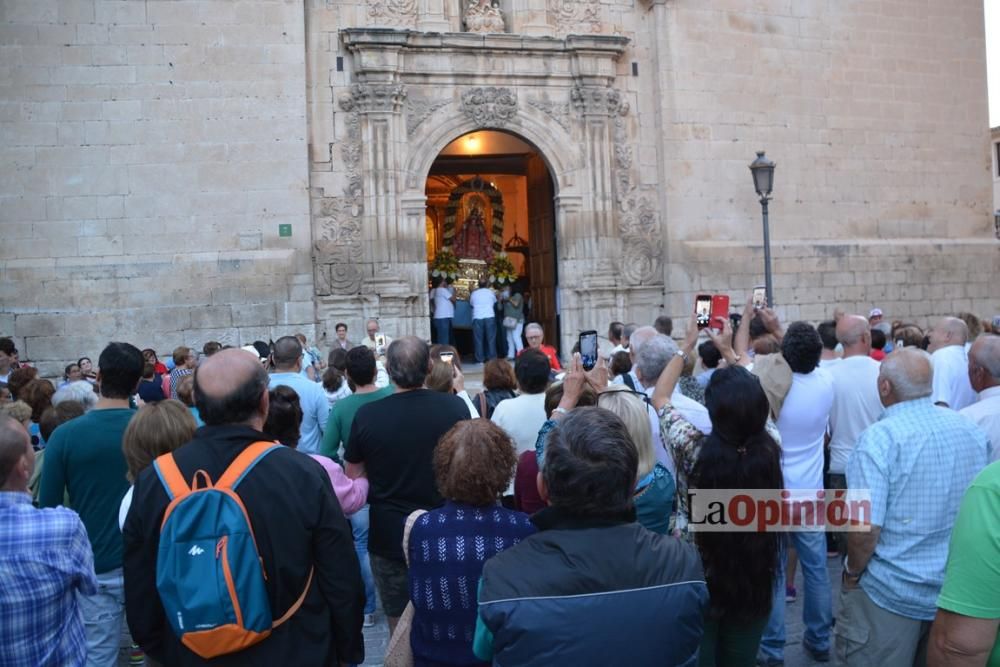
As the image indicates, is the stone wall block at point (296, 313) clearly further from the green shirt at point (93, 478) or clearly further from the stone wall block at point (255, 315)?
the green shirt at point (93, 478)

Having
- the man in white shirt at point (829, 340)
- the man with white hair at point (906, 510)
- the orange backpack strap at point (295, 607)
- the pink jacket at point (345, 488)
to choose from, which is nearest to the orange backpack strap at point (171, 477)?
the orange backpack strap at point (295, 607)

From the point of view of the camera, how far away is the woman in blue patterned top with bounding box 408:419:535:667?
2963mm

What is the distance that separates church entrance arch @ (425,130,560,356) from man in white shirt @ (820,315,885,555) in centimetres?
918

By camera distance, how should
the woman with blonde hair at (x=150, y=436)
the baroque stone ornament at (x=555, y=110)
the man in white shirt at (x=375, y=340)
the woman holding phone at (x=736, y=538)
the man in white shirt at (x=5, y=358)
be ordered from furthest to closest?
the baroque stone ornament at (x=555, y=110) < the man in white shirt at (x=375, y=340) < the man in white shirt at (x=5, y=358) < the woman with blonde hair at (x=150, y=436) < the woman holding phone at (x=736, y=538)

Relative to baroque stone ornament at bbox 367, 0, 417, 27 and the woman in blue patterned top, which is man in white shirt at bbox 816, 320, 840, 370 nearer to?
the woman in blue patterned top

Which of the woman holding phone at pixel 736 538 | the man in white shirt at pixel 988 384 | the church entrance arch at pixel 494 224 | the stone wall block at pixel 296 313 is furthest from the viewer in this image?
the church entrance arch at pixel 494 224

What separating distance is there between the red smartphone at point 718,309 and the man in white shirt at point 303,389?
2.52m

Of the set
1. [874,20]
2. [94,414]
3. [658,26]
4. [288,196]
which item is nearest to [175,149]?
[288,196]

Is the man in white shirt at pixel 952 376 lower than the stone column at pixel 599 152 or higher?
lower

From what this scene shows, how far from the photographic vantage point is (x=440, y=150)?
45.9 feet

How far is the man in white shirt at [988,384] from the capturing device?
3994mm

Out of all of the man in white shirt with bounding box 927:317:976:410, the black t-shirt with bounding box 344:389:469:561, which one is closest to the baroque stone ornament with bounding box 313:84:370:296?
the man in white shirt with bounding box 927:317:976:410

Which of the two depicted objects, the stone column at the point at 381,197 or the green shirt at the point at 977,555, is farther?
the stone column at the point at 381,197

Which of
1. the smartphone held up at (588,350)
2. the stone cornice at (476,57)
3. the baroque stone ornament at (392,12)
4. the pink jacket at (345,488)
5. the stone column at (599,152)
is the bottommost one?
the pink jacket at (345,488)
